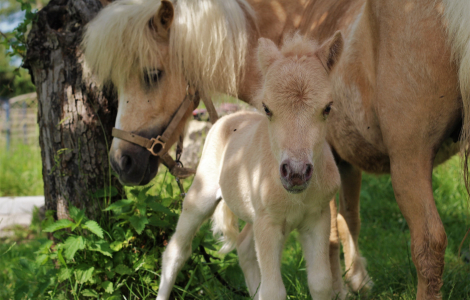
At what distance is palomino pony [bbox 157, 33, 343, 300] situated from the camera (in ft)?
6.53

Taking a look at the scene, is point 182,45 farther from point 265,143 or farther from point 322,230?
point 322,230

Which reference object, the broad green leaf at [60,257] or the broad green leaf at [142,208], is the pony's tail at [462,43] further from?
the broad green leaf at [60,257]

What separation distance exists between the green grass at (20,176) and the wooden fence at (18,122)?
10.6 ft

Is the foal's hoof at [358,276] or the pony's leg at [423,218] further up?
the pony's leg at [423,218]

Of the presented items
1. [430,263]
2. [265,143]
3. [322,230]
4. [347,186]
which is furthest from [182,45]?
[430,263]

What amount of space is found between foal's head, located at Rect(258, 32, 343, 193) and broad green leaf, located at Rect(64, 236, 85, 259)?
5.27 ft

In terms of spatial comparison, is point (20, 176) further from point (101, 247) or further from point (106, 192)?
point (101, 247)

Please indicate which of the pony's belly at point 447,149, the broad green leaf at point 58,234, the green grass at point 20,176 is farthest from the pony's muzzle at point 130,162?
the green grass at point 20,176

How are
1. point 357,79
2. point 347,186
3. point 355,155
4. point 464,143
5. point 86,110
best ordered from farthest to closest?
1. point 347,186
2. point 86,110
3. point 355,155
4. point 357,79
5. point 464,143

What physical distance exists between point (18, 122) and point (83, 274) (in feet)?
35.7

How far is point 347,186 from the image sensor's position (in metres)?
3.92

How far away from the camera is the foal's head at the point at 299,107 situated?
1896mm

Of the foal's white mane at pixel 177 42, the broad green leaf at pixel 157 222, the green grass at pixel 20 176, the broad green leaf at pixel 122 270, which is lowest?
the green grass at pixel 20 176

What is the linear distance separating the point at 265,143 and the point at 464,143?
1033 mm
